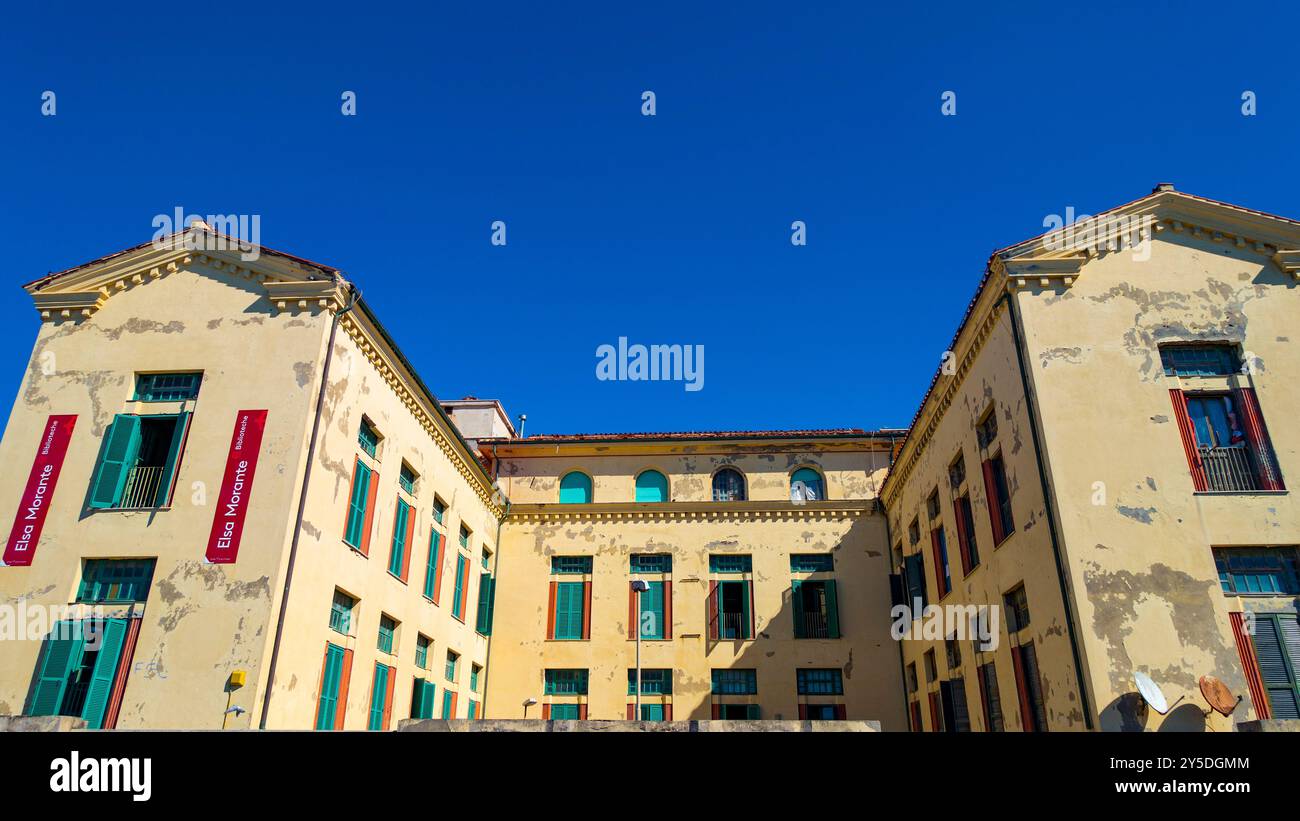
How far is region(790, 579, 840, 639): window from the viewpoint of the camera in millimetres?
25000

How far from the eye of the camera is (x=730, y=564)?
86.2ft

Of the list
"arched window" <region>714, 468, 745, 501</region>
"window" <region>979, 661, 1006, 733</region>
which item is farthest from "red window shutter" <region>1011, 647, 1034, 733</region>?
"arched window" <region>714, 468, 745, 501</region>

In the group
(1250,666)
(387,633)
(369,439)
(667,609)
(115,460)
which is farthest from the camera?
(667,609)

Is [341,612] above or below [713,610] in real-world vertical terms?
below

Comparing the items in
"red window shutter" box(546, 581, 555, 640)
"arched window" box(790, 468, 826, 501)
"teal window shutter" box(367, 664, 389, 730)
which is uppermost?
"arched window" box(790, 468, 826, 501)

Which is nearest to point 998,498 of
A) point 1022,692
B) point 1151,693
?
point 1022,692

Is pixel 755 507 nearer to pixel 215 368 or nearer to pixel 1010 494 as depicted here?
pixel 1010 494

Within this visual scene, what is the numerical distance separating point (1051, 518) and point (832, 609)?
41.0 ft

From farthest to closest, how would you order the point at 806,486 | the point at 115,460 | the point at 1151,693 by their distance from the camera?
the point at 806,486 → the point at 115,460 → the point at 1151,693

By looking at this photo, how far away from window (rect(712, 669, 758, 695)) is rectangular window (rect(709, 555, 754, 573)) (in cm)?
319

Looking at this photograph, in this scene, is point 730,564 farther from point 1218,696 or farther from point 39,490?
point 39,490

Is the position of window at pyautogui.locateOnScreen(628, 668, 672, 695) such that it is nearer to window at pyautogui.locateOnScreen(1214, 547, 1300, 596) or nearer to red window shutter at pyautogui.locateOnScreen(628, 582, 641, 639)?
red window shutter at pyautogui.locateOnScreen(628, 582, 641, 639)

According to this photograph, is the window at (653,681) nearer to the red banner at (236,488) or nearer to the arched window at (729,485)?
the arched window at (729,485)

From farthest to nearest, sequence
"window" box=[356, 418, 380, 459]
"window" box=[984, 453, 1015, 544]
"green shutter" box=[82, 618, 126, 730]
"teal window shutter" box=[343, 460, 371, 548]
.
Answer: "window" box=[356, 418, 380, 459], "teal window shutter" box=[343, 460, 371, 548], "window" box=[984, 453, 1015, 544], "green shutter" box=[82, 618, 126, 730]
